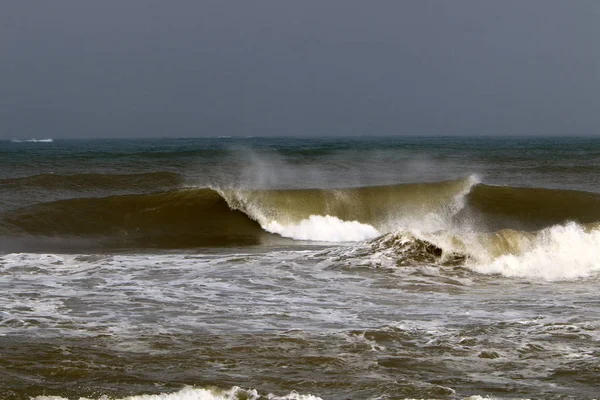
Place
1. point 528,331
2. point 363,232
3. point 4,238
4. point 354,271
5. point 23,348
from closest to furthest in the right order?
1. point 23,348
2. point 528,331
3. point 354,271
4. point 4,238
5. point 363,232

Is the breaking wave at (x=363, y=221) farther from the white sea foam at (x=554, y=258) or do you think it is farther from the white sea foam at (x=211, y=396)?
the white sea foam at (x=211, y=396)

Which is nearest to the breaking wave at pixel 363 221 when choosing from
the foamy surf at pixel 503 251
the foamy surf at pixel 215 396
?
the foamy surf at pixel 503 251

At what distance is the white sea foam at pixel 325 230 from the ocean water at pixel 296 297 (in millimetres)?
56

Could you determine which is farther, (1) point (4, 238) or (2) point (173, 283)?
(1) point (4, 238)

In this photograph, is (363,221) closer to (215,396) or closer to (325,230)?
(325,230)

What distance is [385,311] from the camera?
8.45m

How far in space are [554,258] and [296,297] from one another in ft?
16.0

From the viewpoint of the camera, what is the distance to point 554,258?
475 inches

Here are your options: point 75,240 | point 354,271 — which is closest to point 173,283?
point 354,271

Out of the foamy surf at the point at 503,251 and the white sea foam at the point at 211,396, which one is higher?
the foamy surf at the point at 503,251

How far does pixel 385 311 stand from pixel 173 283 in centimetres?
299

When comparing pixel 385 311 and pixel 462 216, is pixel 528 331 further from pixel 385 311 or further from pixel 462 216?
pixel 462 216

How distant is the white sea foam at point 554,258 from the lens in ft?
37.7

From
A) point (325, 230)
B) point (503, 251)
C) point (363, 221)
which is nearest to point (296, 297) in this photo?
point (503, 251)
